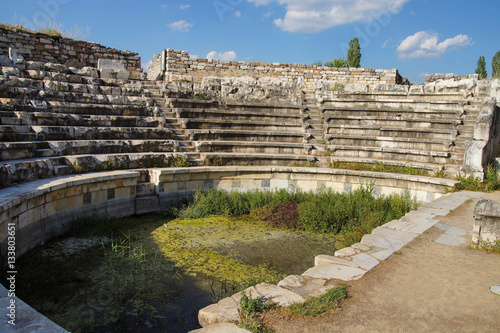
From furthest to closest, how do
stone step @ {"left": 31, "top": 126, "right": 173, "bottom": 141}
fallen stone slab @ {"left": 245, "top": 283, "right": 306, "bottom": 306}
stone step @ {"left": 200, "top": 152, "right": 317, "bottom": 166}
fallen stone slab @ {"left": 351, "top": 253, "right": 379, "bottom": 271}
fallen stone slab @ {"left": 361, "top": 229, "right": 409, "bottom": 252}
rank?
stone step @ {"left": 200, "top": 152, "right": 317, "bottom": 166}, stone step @ {"left": 31, "top": 126, "right": 173, "bottom": 141}, fallen stone slab @ {"left": 361, "top": 229, "right": 409, "bottom": 252}, fallen stone slab @ {"left": 351, "top": 253, "right": 379, "bottom": 271}, fallen stone slab @ {"left": 245, "top": 283, "right": 306, "bottom": 306}

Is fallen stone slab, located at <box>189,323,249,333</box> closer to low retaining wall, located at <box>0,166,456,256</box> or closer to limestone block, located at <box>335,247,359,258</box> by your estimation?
limestone block, located at <box>335,247,359,258</box>

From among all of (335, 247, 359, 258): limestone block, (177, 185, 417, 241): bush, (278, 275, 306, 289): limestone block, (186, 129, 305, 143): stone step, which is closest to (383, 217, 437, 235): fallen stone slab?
(177, 185, 417, 241): bush

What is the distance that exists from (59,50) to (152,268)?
976 centimetres

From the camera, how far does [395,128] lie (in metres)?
10.3

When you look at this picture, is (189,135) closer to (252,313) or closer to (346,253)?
(346,253)

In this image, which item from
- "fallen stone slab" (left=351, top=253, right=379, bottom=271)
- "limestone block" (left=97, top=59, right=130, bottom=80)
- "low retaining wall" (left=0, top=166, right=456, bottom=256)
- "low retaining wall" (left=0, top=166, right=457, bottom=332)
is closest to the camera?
"fallen stone slab" (left=351, top=253, right=379, bottom=271)

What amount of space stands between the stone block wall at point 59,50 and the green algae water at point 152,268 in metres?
7.50

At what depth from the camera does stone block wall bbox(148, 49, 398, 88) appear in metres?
14.0

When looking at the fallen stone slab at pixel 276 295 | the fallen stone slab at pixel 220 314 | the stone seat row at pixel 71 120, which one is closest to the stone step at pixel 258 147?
the stone seat row at pixel 71 120

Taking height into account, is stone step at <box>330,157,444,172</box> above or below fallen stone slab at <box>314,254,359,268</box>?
above

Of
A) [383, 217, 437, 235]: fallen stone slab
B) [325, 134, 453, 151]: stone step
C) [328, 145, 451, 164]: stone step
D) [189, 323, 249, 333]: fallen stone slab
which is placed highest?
[325, 134, 453, 151]: stone step

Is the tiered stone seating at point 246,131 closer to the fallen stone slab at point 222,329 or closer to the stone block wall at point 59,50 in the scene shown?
the stone block wall at point 59,50

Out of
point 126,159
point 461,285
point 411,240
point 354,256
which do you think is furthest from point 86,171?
point 461,285

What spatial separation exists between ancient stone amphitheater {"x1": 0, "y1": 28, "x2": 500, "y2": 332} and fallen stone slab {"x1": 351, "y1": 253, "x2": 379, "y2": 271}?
449 cm
